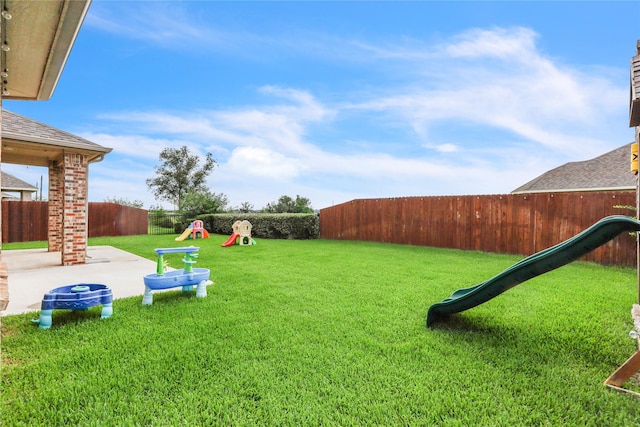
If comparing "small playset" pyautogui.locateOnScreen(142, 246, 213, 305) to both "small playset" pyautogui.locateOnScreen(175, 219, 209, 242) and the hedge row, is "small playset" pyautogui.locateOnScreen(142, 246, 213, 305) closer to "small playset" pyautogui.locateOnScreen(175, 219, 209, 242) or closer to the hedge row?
the hedge row

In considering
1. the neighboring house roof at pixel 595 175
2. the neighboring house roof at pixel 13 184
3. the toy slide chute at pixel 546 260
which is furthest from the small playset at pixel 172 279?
the neighboring house roof at pixel 13 184

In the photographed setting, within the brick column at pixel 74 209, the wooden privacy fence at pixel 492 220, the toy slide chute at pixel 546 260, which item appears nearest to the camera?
the toy slide chute at pixel 546 260

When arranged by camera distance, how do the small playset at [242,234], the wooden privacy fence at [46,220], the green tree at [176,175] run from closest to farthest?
the small playset at [242,234]
the wooden privacy fence at [46,220]
the green tree at [176,175]

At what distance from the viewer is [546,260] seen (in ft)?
9.12

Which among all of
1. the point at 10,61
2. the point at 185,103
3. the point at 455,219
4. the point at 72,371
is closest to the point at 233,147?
the point at 185,103

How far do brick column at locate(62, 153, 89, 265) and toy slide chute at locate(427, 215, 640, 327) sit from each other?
7.76 metres

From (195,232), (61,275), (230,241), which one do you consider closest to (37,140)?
(61,275)

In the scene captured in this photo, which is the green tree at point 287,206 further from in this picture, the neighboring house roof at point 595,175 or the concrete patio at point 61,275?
the concrete patio at point 61,275

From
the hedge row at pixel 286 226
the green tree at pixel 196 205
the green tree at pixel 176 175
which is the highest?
the green tree at pixel 176 175

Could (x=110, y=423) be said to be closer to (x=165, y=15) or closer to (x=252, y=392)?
(x=252, y=392)

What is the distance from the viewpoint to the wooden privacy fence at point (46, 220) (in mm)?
13211

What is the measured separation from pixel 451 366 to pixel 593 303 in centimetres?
331

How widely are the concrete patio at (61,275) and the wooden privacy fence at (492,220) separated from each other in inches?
327

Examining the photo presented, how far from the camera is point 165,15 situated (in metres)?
8.12
